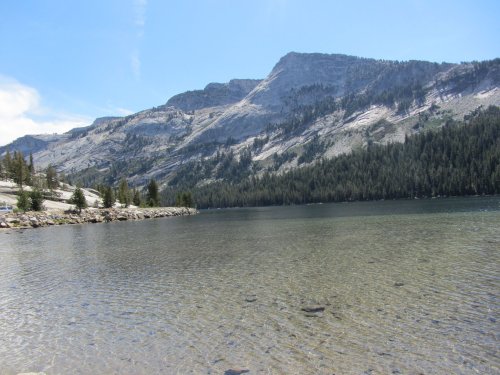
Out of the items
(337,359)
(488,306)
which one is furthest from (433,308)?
(337,359)

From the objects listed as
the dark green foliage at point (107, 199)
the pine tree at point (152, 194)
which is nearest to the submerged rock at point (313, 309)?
the dark green foliage at point (107, 199)

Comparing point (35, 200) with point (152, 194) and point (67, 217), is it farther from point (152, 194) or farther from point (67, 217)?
point (152, 194)

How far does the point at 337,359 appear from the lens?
1523 centimetres

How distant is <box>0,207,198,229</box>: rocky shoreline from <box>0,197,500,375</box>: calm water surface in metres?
71.7

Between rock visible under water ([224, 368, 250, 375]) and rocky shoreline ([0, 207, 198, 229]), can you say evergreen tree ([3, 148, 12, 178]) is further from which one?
rock visible under water ([224, 368, 250, 375])

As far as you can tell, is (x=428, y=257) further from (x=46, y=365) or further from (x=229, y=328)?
(x=46, y=365)

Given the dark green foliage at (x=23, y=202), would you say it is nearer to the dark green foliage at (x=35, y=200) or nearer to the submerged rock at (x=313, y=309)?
the dark green foliage at (x=35, y=200)

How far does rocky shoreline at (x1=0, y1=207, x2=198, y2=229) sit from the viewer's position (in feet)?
338

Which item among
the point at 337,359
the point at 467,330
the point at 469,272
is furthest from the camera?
the point at 469,272

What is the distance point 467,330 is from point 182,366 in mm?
12634

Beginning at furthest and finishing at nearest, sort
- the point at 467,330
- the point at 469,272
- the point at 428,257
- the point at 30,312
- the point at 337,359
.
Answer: the point at 428,257
the point at 469,272
the point at 30,312
the point at 467,330
the point at 337,359

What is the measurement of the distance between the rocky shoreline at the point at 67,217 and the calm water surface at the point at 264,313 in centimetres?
7166

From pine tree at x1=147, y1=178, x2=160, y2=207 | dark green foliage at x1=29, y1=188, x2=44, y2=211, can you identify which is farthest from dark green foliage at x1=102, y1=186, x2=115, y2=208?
dark green foliage at x1=29, y1=188, x2=44, y2=211

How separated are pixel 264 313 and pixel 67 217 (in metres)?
116
